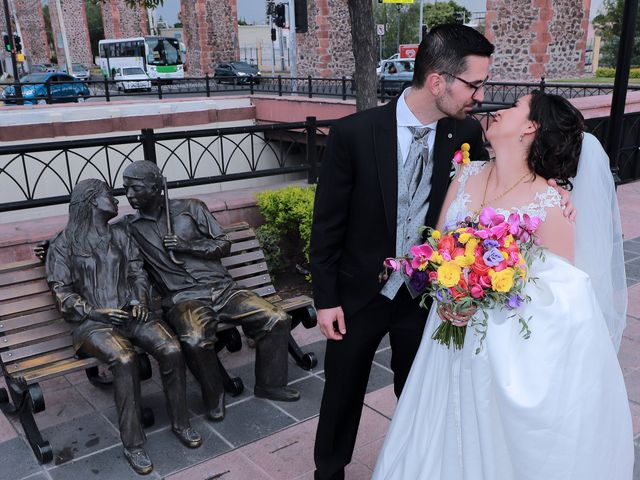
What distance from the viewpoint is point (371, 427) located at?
3953mm

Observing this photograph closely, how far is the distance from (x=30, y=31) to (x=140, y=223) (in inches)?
2252

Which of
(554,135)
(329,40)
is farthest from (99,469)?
(329,40)

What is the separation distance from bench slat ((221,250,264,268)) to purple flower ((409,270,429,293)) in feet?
8.07

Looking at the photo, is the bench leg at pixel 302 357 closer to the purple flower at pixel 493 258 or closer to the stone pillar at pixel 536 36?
the purple flower at pixel 493 258

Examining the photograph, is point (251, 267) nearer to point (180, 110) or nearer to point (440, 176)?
point (440, 176)

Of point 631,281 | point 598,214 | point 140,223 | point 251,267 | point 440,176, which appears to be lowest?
point 631,281

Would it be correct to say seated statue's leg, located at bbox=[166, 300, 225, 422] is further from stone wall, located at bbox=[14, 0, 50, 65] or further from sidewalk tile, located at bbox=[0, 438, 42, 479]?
stone wall, located at bbox=[14, 0, 50, 65]

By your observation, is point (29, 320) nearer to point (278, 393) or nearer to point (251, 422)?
point (251, 422)

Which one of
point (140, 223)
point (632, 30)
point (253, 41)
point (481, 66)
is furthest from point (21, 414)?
point (253, 41)

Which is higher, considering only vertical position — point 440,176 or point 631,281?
point 440,176

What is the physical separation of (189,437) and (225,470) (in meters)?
0.36

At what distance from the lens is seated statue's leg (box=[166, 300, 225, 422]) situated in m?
3.95

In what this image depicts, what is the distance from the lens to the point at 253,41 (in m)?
72.7

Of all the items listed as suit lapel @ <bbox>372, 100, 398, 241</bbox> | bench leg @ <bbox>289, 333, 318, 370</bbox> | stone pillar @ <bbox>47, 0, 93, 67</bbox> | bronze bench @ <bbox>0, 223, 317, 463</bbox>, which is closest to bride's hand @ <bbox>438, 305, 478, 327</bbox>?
suit lapel @ <bbox>372, 100, 398, 241</bbox>
